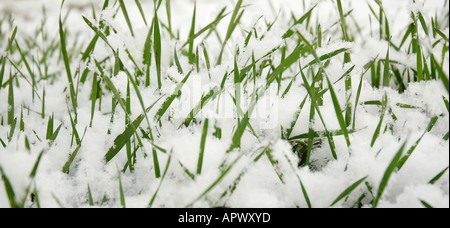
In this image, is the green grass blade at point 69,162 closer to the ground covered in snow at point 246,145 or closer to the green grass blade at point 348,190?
the ground covered in snow at point 246,145

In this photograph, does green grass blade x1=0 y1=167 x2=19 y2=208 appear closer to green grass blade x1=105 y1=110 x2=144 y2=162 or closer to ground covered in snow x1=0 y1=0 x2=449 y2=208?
ground covered in snow x1=0 y1=0 x2=449 y2=208

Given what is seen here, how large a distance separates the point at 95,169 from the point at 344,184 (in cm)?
40

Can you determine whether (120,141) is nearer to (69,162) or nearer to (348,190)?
(69,162)

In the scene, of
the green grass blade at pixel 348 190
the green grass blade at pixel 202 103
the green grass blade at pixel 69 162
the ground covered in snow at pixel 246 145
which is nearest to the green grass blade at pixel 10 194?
the ground covered in snow at pixel 246 145

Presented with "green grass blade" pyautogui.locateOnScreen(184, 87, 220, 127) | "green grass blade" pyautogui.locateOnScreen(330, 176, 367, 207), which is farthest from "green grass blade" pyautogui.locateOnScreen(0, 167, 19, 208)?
"green grass blade" pyautogui.locateOnScreen(330, 176, 367, 207)

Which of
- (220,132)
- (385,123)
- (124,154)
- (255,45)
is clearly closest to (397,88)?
(385,123)

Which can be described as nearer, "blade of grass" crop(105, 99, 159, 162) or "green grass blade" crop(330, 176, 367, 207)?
"green grass blade" crop(330, 176, 367, 207)

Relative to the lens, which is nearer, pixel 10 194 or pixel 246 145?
pixel 10 194

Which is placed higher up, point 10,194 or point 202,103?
point 202,103

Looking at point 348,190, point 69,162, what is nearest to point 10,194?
point 69,162

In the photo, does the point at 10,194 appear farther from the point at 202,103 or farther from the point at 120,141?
the point at 202,103

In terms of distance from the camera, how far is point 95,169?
537mm

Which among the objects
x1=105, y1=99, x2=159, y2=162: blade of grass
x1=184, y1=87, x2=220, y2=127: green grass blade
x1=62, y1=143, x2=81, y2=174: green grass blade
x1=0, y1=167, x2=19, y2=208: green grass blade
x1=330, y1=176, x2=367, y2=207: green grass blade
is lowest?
x1=330, y1=176, x2=367, y2=207: green grass blade
